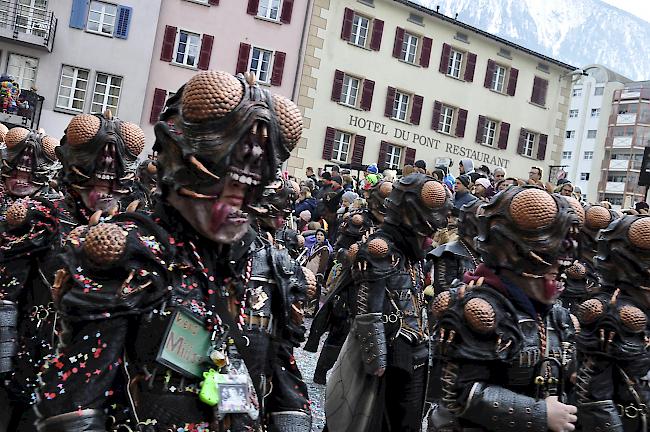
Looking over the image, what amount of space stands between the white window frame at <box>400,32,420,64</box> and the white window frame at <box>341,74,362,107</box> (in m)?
2.45

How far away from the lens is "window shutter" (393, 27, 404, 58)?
33656mm

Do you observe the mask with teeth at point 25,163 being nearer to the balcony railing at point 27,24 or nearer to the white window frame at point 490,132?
the balcony railing at point 27,24

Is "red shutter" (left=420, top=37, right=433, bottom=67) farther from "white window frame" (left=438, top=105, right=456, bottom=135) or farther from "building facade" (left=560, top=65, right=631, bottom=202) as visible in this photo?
"building facade" (left=560, top=65, right=631, bottom=202)

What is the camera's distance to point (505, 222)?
3.92m

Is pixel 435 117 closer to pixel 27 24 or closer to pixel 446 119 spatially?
pixel 446 119

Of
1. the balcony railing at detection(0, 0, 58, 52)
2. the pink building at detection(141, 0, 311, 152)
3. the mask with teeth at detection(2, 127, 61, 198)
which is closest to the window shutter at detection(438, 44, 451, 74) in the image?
the pink building at detection(141, 0, 311, 152)

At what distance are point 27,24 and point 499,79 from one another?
65.1 ft

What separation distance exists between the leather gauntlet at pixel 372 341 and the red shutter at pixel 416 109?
1123 inches

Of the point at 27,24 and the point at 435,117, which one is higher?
the point at 27,24

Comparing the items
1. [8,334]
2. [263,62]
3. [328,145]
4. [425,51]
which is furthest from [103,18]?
[8,334]

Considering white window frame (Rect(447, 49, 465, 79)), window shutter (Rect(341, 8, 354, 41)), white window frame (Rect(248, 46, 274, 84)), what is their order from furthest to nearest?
white window frame (Rect(447, 49, 465, 79))
window shutter (Rect(341, 8, 354, 41))
white window frame (Rect(248, 46, 274, 84))

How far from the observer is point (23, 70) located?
30203 millimetres

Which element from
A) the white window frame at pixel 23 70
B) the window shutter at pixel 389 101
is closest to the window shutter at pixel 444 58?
the window shutter at pixel 389 101

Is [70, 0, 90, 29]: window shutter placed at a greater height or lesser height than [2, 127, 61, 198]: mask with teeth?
greater
